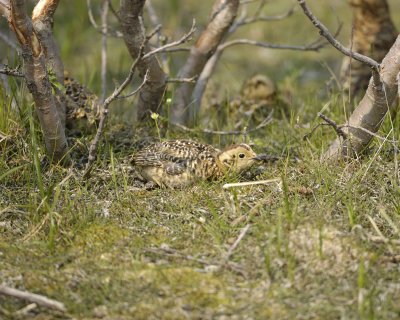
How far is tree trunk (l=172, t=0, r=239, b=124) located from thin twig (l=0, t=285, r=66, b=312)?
8.81 ft

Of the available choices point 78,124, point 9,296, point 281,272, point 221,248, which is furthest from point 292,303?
point 78,124

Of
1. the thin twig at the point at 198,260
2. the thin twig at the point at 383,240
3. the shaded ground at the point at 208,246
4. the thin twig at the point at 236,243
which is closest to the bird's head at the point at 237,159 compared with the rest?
the shaded ground at the point at 208,246

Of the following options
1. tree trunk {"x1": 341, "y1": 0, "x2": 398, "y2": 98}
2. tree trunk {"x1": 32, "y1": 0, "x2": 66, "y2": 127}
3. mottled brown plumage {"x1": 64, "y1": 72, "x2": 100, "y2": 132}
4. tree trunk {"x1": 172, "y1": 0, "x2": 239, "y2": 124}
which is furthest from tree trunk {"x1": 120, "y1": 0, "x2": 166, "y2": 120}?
tree trunk {"x1": 341, "y1": 0, "x2": 398, "y2": 98}

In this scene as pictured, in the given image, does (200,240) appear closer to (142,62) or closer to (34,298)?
(34,298)

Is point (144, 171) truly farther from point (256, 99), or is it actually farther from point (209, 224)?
point (256, 99)

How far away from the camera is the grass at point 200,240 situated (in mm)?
3773

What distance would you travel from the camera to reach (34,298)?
3.68 meters

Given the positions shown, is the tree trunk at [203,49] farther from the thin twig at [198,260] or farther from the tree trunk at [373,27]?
the thin twig at [198,260]

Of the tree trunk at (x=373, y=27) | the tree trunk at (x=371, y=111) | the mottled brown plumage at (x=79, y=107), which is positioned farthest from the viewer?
the tree trunk at (x=373, y=27)

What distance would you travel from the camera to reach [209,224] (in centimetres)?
445

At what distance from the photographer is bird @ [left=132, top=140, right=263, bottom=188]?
16.6ft

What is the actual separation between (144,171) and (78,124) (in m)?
0.92

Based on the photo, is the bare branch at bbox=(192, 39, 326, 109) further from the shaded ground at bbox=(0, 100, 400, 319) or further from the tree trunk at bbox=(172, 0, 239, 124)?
the shaded ground at bbox=(0, 100, 400, 319)

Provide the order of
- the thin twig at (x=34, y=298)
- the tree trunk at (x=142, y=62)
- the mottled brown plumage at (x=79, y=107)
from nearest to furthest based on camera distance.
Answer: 1. the thin twig at (x=34, y=298)
2. the tree trunk at (x=142, y=62)
3. the mottled brown plumage at (x=79, y=107)
